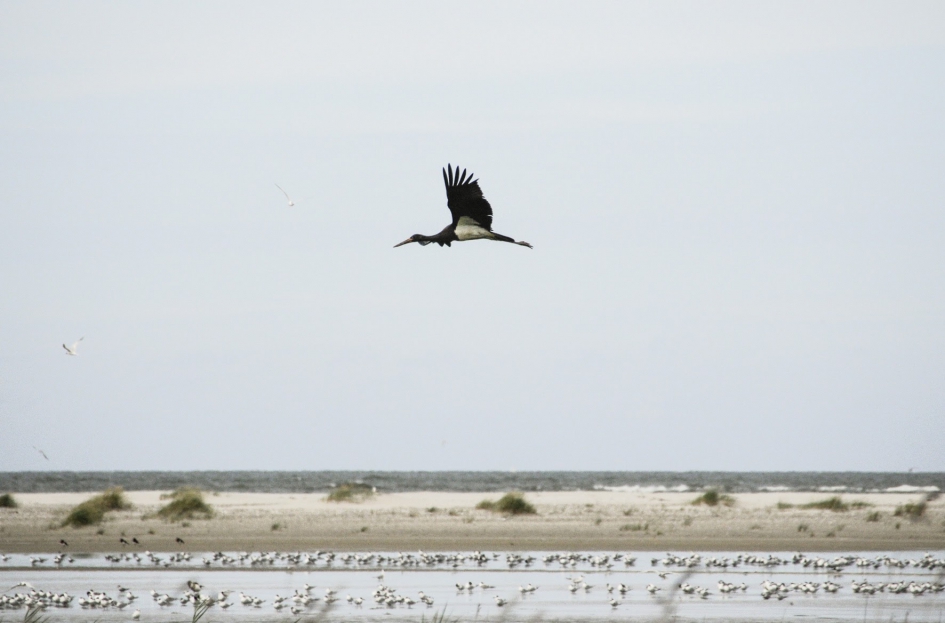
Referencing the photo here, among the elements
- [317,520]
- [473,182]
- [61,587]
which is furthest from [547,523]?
[473,182]

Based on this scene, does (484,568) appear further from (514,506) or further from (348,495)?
(348,495)

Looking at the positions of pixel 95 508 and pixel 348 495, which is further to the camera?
pixel 348 495

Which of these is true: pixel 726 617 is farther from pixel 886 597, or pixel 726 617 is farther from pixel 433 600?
pixel 433 600

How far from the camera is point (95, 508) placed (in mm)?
29641

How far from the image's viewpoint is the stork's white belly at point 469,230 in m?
13.8

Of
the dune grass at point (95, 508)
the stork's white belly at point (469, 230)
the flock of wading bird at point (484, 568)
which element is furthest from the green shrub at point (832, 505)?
the stork's white belly at point (469, 230)

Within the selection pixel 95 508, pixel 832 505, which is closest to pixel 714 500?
pixel 832 505

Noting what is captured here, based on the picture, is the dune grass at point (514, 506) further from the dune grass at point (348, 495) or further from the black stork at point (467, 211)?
the black stork at point (467, 211)

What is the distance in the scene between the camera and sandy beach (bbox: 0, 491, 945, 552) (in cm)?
2556

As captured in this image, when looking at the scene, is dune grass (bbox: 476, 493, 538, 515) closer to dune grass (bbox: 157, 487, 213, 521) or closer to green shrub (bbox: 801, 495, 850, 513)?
dune grass (bbox: 157, 487, 213, 521)

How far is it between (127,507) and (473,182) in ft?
78.3

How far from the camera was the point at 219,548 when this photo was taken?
973 inches

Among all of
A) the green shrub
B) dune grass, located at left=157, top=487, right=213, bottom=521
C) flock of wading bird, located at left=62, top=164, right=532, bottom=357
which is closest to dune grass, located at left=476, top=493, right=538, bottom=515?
dune grass, located at left=157, top=487, right=213, bottom=521

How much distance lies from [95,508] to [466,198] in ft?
67.3
